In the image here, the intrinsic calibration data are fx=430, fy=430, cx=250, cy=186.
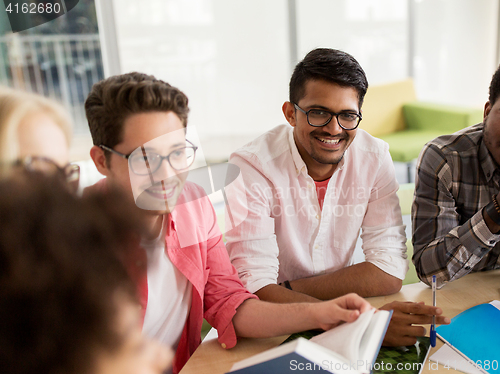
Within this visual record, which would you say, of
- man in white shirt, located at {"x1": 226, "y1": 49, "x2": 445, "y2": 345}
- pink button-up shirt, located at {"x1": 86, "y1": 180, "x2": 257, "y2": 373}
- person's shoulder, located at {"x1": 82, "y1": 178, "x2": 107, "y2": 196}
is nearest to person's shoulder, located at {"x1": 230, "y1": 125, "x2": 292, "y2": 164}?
man in white shirt, located at {"x1": 226, "y1": 49, "x2": 445, "y2": 345}

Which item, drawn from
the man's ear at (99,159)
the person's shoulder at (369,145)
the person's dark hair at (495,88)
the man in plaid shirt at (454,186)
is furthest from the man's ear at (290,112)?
the man's ear at (99,159)

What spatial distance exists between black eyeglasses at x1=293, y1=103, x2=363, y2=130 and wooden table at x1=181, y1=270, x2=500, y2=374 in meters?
0.50

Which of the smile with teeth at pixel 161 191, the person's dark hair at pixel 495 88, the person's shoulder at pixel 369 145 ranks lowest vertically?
the person's shoulder at pixel 369 145

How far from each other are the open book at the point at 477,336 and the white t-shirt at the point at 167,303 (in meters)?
0.56

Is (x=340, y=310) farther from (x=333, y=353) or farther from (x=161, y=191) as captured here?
(x=161, y=191)

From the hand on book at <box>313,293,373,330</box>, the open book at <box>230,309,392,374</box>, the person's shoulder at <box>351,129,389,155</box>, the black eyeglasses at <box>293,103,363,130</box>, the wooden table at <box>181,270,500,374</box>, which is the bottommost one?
the wooden table at <box>181,270,500,374</box>

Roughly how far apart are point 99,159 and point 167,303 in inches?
14.0

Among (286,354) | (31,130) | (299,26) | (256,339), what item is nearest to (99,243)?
(286,354)

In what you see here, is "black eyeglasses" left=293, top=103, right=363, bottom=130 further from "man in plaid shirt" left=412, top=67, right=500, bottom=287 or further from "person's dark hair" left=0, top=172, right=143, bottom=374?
"person's dark hair" left=0, top=172, right=143, bottom=374

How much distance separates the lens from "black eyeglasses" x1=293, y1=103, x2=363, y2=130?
129 cm

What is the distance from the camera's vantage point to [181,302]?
1.01 m

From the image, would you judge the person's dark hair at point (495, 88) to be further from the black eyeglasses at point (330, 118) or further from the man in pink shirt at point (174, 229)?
the man in pink shirt at point (174, 229)

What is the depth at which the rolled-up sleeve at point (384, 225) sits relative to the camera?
126 cm

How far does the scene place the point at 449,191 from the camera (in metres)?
1.28
